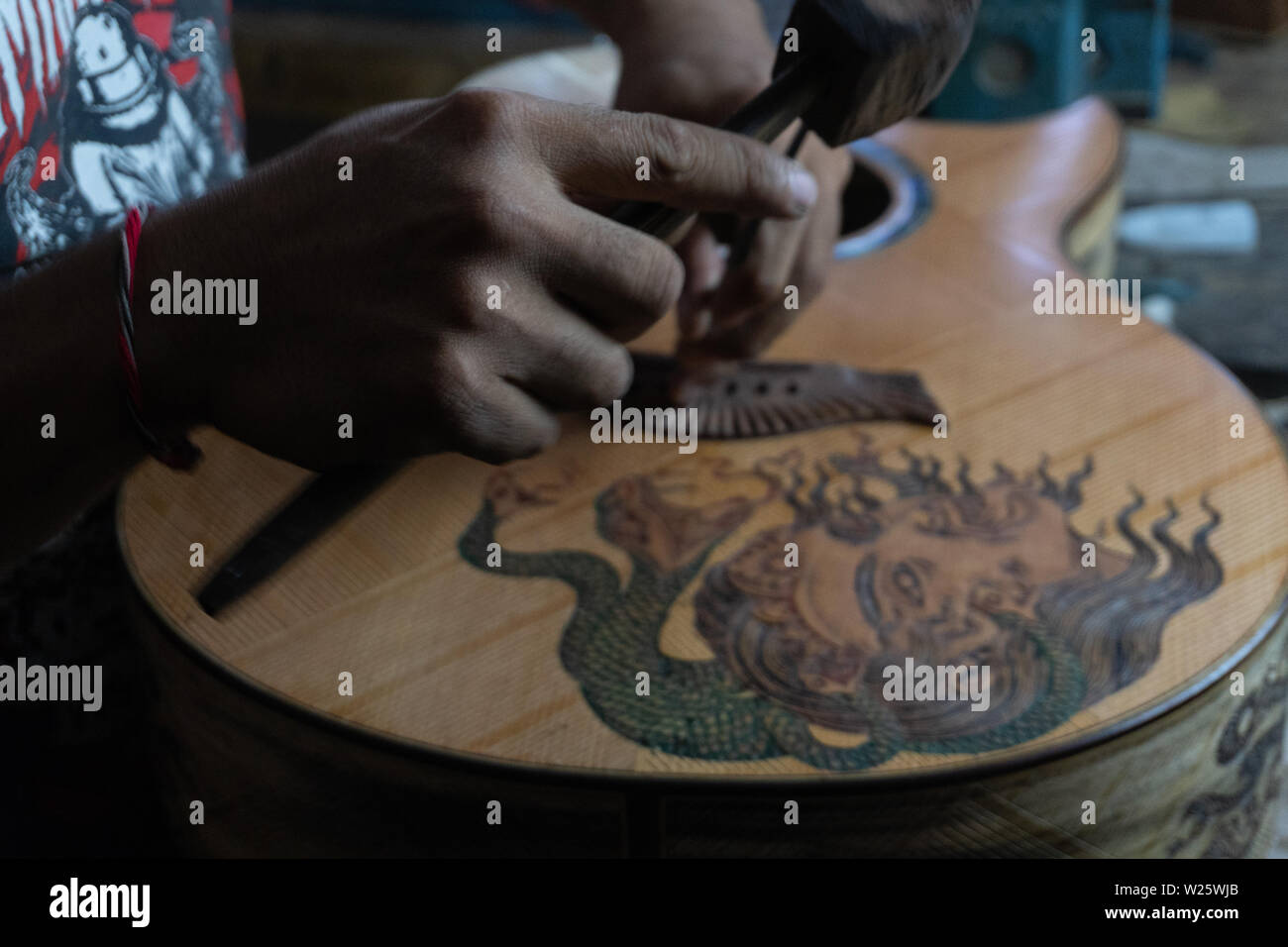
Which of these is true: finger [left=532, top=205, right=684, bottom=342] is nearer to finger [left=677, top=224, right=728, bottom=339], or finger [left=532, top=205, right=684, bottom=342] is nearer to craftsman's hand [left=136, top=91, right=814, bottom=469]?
craftsman's hand [left=136, top=91, right=814, bottom=469]

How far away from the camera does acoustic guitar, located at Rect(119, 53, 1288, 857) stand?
68 cm

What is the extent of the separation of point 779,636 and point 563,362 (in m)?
0.25

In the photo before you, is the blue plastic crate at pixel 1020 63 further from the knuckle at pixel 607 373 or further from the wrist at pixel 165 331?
the wrist at pixel 165 331

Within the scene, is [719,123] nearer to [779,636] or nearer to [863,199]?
[779,636]

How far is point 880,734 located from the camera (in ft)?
2.29

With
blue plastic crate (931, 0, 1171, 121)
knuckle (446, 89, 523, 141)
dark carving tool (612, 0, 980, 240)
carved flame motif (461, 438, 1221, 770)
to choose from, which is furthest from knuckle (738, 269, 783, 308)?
blue plastic crate (931, 0, 1171, 121)

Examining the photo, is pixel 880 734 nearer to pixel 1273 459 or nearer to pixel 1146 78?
pixel 1273 459

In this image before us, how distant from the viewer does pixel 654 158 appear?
586 mm

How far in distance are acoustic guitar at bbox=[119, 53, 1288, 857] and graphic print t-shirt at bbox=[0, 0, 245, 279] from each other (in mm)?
206

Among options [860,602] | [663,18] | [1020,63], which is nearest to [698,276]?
[663,18]

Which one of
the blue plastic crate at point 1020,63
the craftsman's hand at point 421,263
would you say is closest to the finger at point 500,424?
the craftsman's hand at point 421,263

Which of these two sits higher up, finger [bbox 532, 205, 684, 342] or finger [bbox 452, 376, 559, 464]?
finger [bbox 532, 205, 684, 342]
